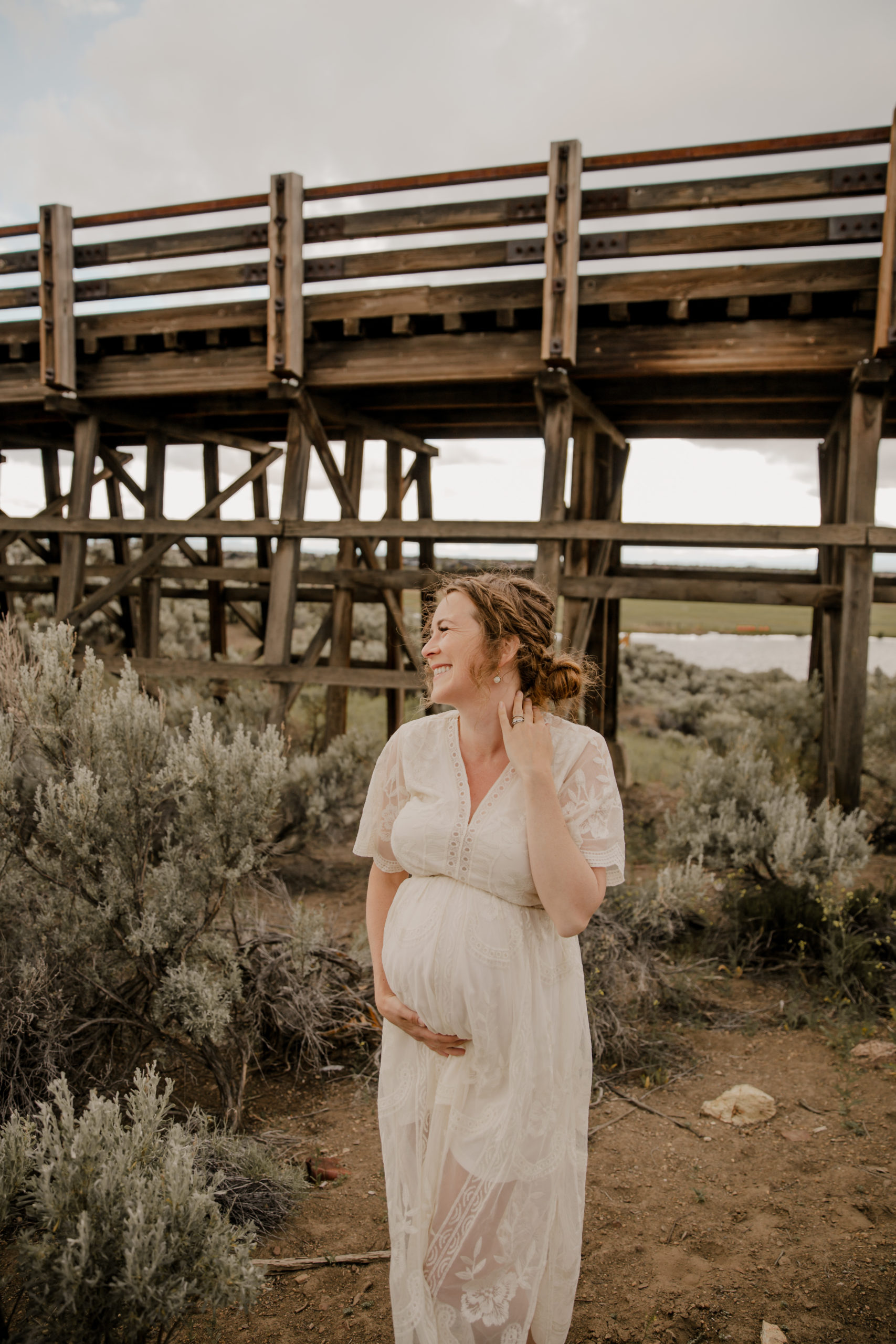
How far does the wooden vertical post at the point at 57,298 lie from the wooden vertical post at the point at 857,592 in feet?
20.6

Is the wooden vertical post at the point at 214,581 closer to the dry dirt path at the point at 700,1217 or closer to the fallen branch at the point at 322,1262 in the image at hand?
the dry dirt path at the point at 700,1217

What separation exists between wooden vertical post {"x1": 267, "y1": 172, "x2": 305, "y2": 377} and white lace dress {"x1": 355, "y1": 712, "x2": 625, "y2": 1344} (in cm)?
524

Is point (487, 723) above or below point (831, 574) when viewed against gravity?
below

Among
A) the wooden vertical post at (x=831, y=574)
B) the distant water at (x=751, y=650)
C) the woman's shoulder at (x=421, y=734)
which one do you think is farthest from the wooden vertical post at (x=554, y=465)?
the distant water at (x=751, y=650)

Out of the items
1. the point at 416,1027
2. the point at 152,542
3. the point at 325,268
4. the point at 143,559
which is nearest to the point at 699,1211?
the point at 416,1027

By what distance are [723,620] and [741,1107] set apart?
43531 millimetres

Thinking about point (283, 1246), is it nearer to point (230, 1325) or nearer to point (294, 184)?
point (230, 1325)

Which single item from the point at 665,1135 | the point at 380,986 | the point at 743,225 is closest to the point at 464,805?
the point at 380,986

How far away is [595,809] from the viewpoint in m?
1.92

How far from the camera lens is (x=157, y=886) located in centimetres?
321

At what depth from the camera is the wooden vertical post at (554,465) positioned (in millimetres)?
6004

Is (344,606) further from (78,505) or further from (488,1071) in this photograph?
(488,1071)

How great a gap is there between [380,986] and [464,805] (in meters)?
0.54

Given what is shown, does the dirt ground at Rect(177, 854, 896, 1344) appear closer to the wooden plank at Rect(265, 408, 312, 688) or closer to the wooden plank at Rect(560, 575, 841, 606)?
the wooden plank at Rect(560, 575, 841, 606)
